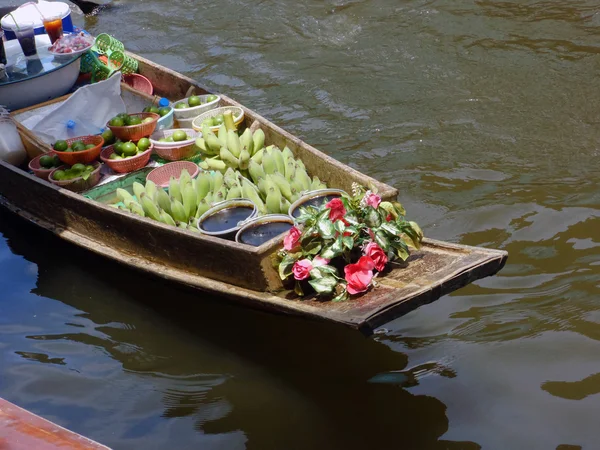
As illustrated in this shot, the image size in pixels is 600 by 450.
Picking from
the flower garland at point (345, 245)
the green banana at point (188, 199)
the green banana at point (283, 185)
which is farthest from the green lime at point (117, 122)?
the flower garland at point (345, 245)

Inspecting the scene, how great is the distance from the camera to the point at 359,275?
3.27 m

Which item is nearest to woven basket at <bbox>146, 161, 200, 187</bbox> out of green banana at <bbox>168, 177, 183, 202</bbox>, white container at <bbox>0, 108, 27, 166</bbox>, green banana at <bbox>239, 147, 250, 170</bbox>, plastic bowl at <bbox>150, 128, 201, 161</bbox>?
plastic bowl at <bbox>150, 128, 201, 161</bbox>

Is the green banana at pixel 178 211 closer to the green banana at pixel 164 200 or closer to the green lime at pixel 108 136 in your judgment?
the green banana at pixel 164 200

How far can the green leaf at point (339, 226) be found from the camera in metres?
3.38

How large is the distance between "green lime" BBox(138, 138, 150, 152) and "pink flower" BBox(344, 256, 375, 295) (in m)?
2.44

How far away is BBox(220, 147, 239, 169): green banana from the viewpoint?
4.68 m

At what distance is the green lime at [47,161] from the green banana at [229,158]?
4.47 feet

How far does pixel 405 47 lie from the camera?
7.73 meters

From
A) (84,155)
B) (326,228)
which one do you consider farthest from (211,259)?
(84,155)

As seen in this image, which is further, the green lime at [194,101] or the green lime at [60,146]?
the green lime at [194,101]

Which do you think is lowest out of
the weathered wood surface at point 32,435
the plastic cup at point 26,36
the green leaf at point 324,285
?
the green leaf at point 324,285

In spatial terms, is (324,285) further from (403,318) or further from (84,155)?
(84,155)

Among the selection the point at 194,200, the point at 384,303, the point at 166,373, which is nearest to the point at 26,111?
the point at 194,200

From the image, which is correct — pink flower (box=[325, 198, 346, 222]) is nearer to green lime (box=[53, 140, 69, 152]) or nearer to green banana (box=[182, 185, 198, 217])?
green banana (box=[182, 185, 198, 217])
